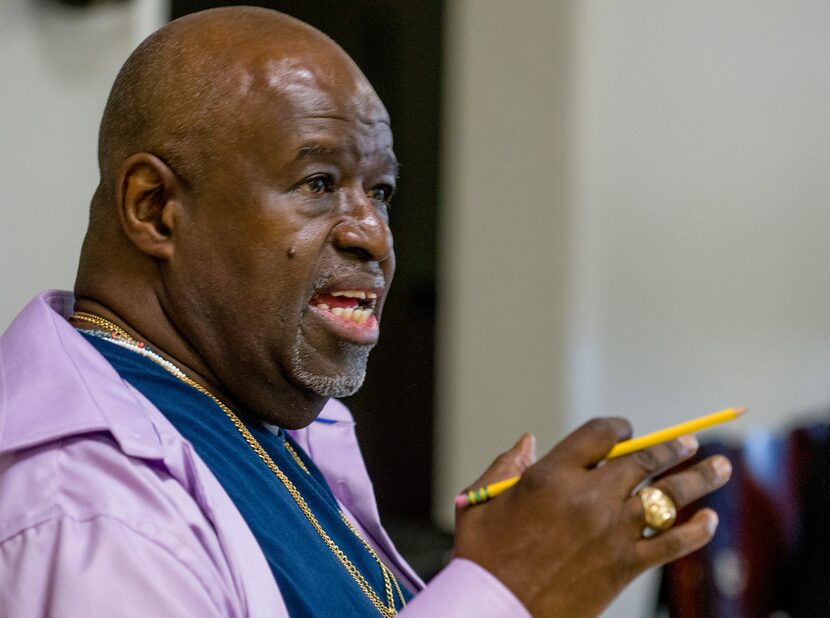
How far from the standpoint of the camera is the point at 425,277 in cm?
405

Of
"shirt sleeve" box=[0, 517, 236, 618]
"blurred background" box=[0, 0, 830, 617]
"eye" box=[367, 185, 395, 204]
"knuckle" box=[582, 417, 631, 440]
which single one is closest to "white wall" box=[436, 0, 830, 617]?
"blurred background" box=[0, 0, 830, 617]

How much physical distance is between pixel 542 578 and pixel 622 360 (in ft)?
9.09

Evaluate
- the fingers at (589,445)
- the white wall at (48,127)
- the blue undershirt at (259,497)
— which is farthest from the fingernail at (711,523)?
the white wall at (48,127)

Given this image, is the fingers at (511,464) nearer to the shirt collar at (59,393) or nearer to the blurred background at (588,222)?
the shirt collar at (59,393)

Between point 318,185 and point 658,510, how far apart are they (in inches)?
19.9

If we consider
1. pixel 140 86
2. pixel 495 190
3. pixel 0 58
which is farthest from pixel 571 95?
pixel 140 86

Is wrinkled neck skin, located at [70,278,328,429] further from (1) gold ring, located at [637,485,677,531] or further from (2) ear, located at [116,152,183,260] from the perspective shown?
(1) gold ring, located at [637,485,677,531]

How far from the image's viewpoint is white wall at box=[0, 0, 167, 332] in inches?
85.0

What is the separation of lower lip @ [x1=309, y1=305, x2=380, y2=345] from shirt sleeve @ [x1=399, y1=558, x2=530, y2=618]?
1.03ft

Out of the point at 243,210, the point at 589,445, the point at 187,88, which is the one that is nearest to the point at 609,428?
the point at 589,445

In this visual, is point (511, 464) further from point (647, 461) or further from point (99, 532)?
point (99, 532)

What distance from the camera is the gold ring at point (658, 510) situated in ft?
3.38

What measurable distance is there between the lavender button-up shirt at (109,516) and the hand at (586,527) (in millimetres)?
27

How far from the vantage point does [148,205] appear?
1290mm
